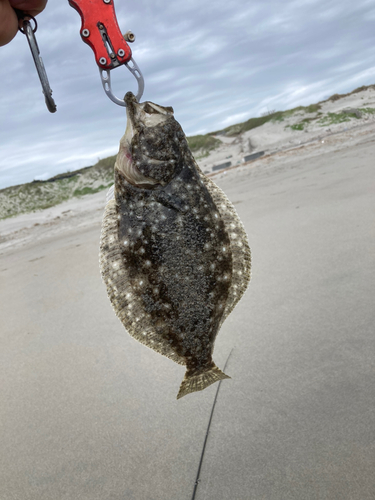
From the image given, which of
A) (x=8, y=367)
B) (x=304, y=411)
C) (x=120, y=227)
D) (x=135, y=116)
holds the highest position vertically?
(x=135, y=116)

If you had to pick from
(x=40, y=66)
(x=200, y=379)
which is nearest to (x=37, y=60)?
Result: (x=40, y=66)

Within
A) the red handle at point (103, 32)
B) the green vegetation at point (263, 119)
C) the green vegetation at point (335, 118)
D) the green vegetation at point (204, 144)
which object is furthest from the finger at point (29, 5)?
the green vegetation at point (263, 119)

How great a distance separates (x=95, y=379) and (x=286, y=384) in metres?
2.06

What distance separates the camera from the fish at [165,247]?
189 centimetres

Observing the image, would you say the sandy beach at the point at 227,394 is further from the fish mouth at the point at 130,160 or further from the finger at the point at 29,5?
the finger at the point at 29,5

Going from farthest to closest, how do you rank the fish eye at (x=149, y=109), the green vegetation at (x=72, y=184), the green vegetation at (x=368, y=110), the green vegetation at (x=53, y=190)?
the green vegetation at (x=368, y=110)
the green vegetation at (x=72, y=184)
the green vegetation at (x=53, y=190)
the fish eye at (x=149, y=109)

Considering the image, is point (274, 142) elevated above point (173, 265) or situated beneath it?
elevated above

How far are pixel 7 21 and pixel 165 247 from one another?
1.24 metres

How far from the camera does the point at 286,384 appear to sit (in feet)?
12.8

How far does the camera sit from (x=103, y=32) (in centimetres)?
174

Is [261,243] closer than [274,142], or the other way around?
[261,243]

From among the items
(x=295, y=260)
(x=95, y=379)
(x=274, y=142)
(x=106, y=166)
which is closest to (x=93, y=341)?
(x=95, y=379)

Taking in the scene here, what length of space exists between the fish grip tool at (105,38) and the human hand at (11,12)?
0.24 m

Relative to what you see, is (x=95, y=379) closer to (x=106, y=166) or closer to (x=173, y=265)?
(x=173, y=265)
